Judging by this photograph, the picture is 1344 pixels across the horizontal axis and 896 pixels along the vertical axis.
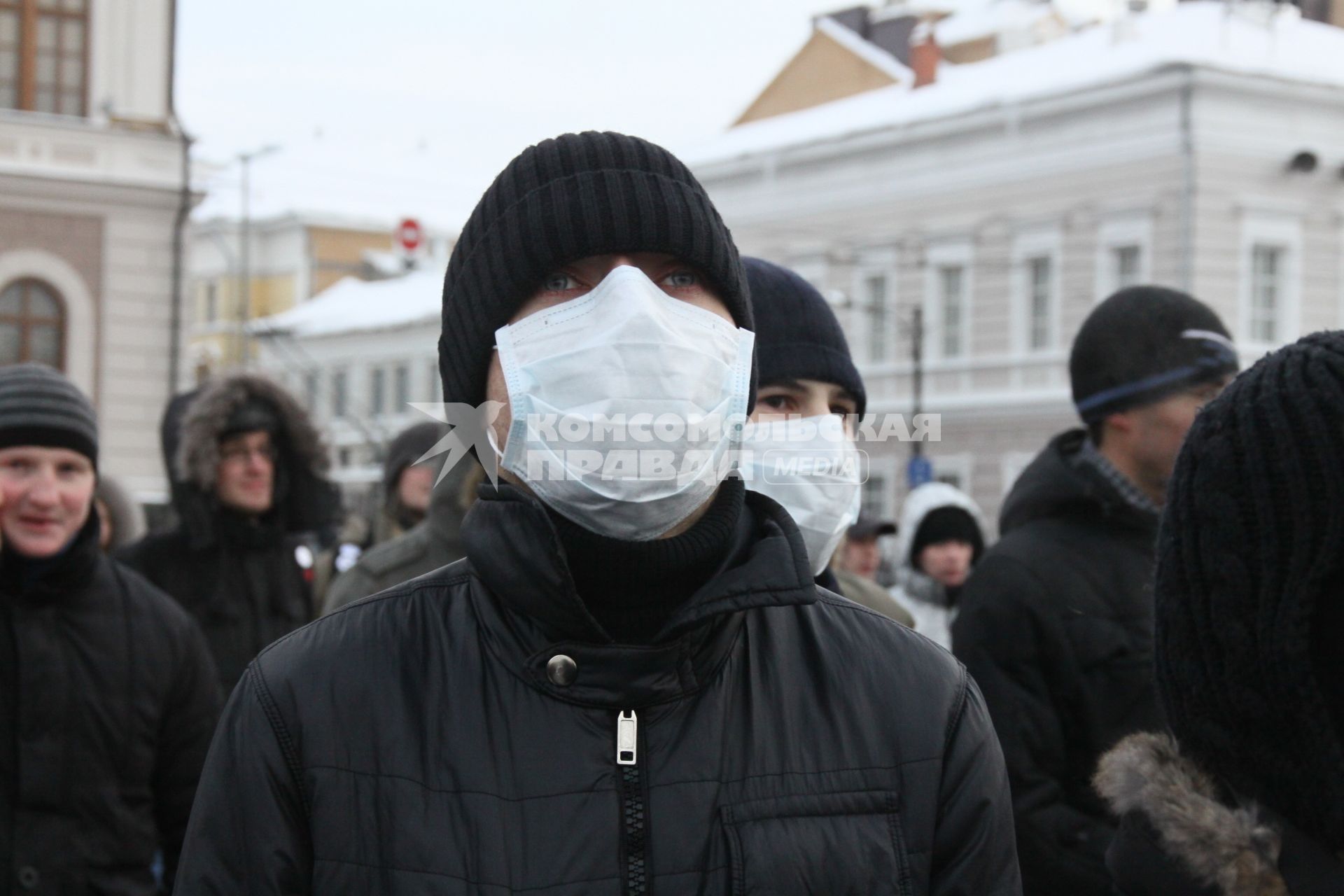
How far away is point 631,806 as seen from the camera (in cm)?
201

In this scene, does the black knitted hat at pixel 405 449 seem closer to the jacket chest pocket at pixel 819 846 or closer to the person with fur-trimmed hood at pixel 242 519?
the person with fur-trimmed hood at pixel 242 519

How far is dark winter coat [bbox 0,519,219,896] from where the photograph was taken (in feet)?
13.0

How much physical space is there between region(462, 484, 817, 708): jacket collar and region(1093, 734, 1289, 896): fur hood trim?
45 cm

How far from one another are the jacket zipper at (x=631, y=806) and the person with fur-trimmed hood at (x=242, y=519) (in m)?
3.81

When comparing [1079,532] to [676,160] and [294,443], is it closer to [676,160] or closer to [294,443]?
[676,160]

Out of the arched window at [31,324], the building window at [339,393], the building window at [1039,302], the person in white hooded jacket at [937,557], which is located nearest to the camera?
the person in white hooded jacket at [937,557]

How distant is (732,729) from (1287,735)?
0.65 metres

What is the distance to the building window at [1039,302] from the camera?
3162cm

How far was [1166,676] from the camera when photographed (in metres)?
2.06

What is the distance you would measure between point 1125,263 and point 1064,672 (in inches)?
1095

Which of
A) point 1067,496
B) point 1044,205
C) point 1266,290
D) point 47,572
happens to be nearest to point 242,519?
point 47,572

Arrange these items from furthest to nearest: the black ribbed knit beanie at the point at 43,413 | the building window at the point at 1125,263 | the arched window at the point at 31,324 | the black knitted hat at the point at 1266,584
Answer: the building window at the point at 1125,263
the arched window at the point at 31,324
the black ribbed knit beanie at the point at 43,413
the black knitted hat at the point at 1266,584

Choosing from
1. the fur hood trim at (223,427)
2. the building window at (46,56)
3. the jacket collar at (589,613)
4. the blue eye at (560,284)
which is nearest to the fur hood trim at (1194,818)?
the jacket collar at (589,613)

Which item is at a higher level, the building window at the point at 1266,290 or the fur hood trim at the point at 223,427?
the building window at the point at 1266,290
